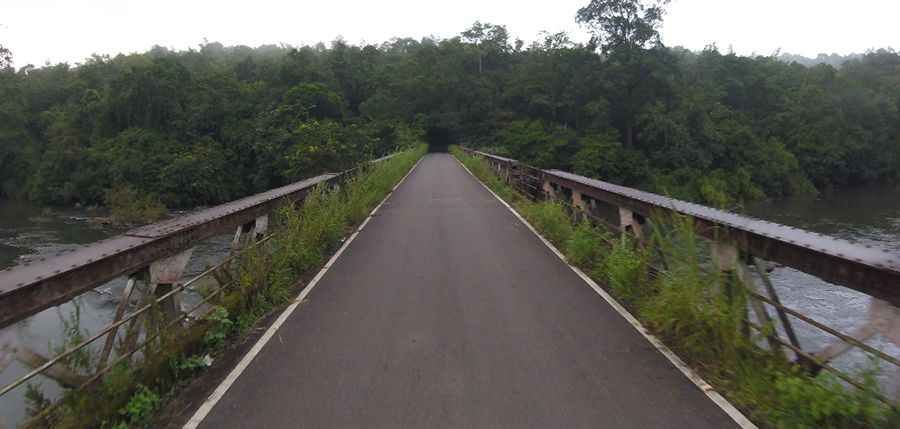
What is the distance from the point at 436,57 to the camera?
11000 cm

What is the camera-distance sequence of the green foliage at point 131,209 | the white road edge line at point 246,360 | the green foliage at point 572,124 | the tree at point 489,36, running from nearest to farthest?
the white road edge line at point 246,360, the green foliage at point 131,209, the green foliage at point 572,124, the tree at point 489,36

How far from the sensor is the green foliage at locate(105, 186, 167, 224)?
143 feet

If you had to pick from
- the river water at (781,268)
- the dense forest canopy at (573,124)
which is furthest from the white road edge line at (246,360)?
the dense forest canopy at (573,124)

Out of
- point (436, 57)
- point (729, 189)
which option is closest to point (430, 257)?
point (729, 189)

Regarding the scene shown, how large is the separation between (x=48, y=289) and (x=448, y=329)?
3.32m

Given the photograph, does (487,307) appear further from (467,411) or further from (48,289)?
(48,289)

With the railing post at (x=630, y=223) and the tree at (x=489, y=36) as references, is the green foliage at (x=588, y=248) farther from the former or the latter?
the tree at (x=489, y=36)

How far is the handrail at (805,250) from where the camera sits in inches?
127

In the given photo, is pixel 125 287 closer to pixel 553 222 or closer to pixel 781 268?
pixel 553 222

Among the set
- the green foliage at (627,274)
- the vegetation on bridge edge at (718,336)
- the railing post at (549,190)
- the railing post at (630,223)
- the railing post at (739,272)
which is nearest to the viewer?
the vegetation on bridge edge at (718,336)

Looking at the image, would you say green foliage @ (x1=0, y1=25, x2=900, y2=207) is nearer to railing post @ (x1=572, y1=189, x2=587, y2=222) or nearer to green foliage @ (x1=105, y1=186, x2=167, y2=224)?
green foliage @ (x1=105, y1=186, x2=167, y2=224)

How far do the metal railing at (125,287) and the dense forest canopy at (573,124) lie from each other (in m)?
39.9

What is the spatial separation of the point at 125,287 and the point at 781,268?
11.6 m

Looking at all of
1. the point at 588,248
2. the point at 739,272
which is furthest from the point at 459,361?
the point at 588,248
